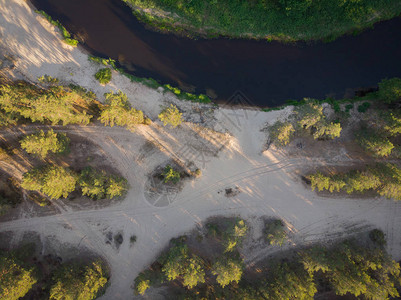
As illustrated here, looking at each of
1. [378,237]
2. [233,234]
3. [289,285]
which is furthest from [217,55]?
[378,237]

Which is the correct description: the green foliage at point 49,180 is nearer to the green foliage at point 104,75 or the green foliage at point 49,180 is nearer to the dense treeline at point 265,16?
the green foliage at point 104,75

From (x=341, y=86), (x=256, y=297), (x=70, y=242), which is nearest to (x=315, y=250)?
(x=256, y=297)

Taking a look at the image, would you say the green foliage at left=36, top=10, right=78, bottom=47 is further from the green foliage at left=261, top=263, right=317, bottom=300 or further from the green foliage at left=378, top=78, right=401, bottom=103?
the green foliage at left=378, top=78, right=401, bottom=103

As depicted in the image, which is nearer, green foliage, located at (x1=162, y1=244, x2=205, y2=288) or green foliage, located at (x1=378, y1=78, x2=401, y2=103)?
green foliage, located at (x1=162, y1=244, x2=205, y2=288)

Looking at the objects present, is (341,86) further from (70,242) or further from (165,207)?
(70,242)

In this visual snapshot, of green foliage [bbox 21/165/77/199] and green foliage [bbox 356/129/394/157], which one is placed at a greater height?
green foliage [bbox 356/129/394/157]

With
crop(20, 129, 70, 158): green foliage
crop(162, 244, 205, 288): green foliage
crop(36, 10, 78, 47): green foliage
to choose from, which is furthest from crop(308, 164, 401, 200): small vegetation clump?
crop(36, 10, 78, 47): green foliage
